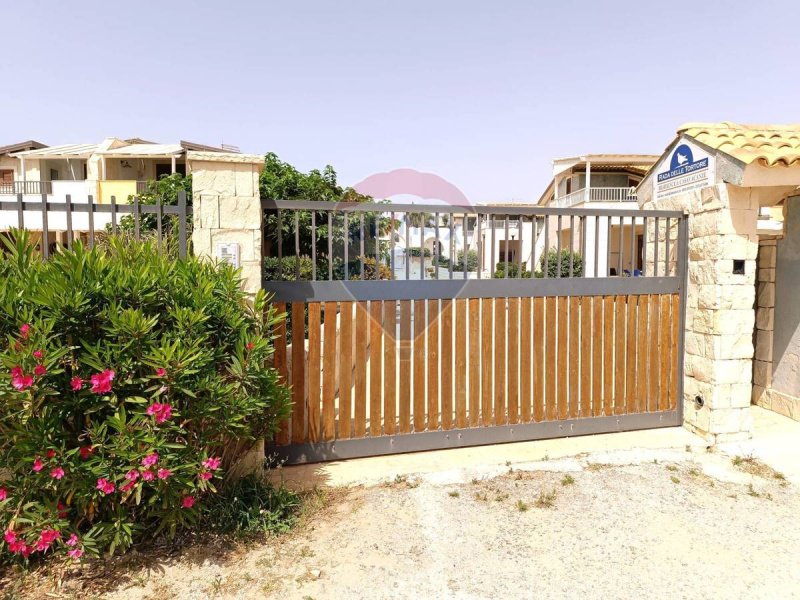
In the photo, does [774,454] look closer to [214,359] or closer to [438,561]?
[438,561]

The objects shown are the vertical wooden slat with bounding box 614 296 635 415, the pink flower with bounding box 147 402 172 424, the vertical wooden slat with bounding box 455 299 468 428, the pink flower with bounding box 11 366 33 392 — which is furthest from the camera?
the vertical wooden slat with bounding box 614 296 635 415

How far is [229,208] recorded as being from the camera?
372cm

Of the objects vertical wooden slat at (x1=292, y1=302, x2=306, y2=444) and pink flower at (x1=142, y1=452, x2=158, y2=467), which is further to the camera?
vertical wooden slat at (x1=292, y1=302, x2=306, y2=444)

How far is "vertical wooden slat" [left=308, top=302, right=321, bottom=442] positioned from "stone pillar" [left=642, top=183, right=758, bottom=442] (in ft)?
12.4

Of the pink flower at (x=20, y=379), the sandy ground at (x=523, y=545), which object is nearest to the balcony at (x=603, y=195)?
the sandy ground at (x=523, y=545)

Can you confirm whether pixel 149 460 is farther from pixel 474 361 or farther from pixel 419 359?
pixel 474 361

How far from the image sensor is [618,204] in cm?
2389

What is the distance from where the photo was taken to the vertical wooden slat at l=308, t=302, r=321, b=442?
13.3 ft

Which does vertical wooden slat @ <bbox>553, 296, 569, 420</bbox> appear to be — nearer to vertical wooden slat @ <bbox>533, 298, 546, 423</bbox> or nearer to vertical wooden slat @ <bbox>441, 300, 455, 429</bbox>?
vertical wooden slat @ <bbox>533, 298, 546, 423</bbox>

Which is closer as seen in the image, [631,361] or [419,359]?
[419,359]

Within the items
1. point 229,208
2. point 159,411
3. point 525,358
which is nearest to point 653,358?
point 525,358

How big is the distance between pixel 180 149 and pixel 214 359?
1969 centimetres

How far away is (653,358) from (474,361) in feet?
6.60

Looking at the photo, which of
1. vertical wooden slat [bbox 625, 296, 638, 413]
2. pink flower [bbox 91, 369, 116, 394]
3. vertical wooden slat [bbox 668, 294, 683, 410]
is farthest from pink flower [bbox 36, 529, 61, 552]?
vertical wooden slat [bbox 668, 294, 683, 410]
